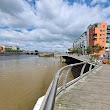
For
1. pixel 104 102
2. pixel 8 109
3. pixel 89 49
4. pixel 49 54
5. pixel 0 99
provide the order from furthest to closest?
pixel 49 54
pixel 89 49
pixel 0 99
pixel 8 109
pixel 104 102

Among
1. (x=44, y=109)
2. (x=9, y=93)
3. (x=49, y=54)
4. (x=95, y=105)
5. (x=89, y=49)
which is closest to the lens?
(x=44, y=109)

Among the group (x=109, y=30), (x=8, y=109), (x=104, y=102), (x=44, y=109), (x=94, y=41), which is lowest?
(x=8, y=109)

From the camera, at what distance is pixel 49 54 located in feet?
510

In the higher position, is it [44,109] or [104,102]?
[44,109]

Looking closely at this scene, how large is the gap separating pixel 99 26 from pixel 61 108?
3178 inches

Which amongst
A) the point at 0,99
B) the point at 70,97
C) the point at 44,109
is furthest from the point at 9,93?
the point at 44,109

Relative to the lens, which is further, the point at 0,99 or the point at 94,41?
the point at 94,41

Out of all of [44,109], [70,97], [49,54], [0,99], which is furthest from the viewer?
[49,54]

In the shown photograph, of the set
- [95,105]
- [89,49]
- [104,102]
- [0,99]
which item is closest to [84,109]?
[95,105]

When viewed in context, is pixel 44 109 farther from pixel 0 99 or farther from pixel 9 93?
pixel 9 93

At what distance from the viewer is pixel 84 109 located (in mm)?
4164

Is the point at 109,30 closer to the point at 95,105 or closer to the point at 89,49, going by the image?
the point at 89,49

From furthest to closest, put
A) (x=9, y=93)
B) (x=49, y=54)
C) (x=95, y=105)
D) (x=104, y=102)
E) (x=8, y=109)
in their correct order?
(x=49, y=54)
(x=9, y=93)
(x=8, y=109)
(x=104, y=102)
(x=95, y=105)

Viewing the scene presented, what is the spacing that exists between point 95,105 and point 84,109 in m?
0.53
